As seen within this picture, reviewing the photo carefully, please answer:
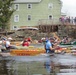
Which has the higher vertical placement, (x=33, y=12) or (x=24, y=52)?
(x=33, y=12)

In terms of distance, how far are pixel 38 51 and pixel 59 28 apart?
48144 mm

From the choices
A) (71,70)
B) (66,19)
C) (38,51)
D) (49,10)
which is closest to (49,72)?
(71,70)

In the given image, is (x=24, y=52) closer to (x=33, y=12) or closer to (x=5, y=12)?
(x=5, y=12)

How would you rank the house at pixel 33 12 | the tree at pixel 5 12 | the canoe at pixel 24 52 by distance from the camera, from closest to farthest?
the canoe at pixel 24 52 → the tree at pixel 5 12 → the house at pixel 33 12

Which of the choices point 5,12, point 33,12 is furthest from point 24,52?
point 33,12

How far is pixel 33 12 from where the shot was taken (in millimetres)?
85688

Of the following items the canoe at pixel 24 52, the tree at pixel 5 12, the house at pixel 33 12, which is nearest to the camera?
the canoe at pixel 24 52

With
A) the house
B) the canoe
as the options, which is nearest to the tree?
A: the house

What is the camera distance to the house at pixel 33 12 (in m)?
84.4

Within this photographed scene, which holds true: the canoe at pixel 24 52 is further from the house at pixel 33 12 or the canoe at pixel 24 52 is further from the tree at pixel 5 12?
the house at pixel 33 12

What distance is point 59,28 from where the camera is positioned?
77.4 metres

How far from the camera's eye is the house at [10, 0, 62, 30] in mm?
84438

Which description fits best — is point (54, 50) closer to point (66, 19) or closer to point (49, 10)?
point (66, 19)

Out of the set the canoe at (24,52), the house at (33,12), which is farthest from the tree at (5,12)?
the canoe at (24,52)
